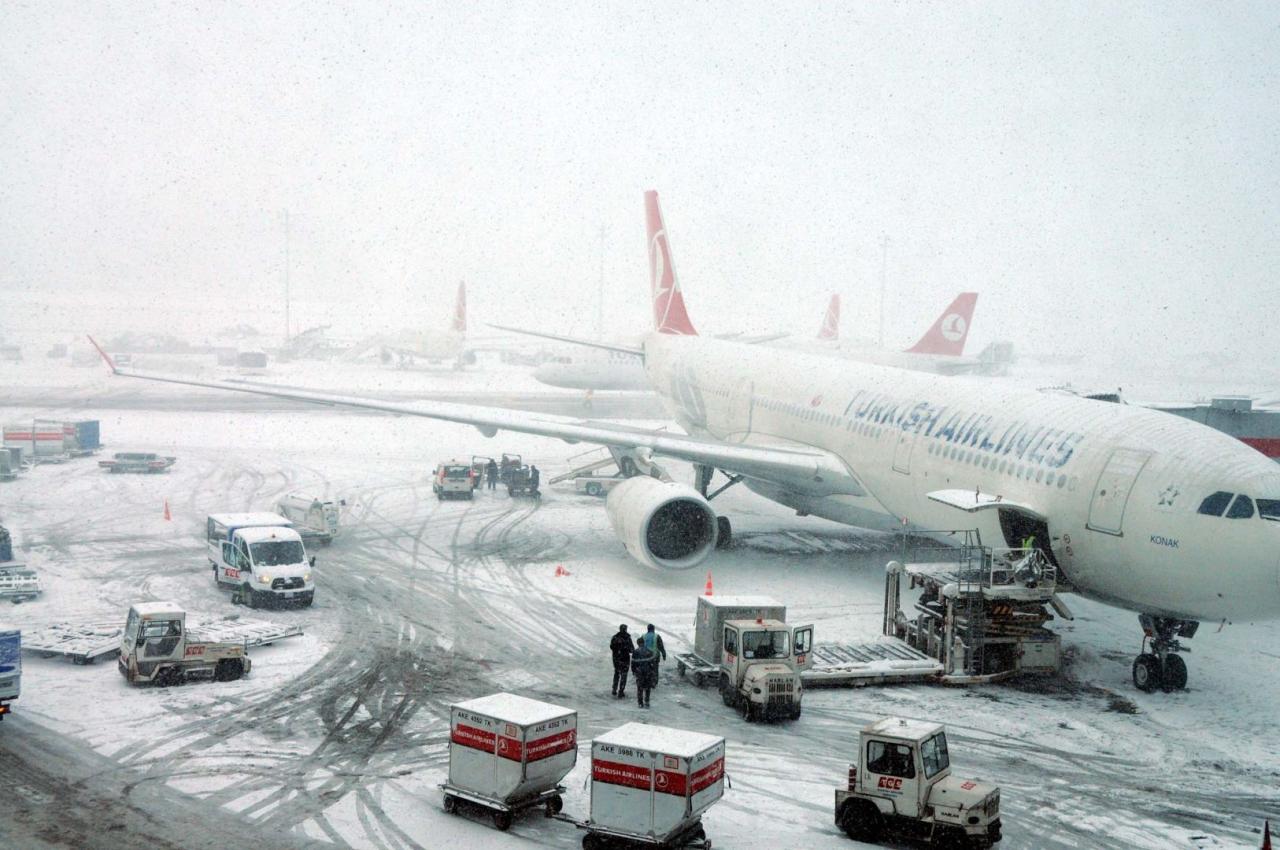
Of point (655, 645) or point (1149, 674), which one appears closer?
point (655, 645)

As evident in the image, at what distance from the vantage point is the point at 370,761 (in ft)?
49.7

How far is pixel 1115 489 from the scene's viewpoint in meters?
19.2

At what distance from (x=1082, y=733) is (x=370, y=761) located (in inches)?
434

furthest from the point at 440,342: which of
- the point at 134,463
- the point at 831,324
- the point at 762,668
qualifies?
the point at 762,668

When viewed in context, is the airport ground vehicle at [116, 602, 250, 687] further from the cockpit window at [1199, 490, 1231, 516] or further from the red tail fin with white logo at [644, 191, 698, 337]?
the red tail fin with white logo at [644, 191, 698, 337]

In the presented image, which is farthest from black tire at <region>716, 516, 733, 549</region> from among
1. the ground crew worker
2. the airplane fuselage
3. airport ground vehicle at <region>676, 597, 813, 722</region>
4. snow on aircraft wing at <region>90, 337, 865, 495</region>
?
the ground crew worker

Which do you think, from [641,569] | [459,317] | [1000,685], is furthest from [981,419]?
[459,317]

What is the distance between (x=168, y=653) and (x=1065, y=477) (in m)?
16.2

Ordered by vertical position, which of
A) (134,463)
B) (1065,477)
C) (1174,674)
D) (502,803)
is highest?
(1065,477)

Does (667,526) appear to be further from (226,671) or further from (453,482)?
(453,482)

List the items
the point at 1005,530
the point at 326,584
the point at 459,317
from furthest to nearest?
the point at 459,317 < the point at 326,584 < the point at 1005,530

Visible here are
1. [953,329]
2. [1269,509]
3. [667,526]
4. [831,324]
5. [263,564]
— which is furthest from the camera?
[831,324]

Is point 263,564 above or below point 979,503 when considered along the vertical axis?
Result: below

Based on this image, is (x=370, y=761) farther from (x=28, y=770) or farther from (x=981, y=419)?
(x=981, y=419)
